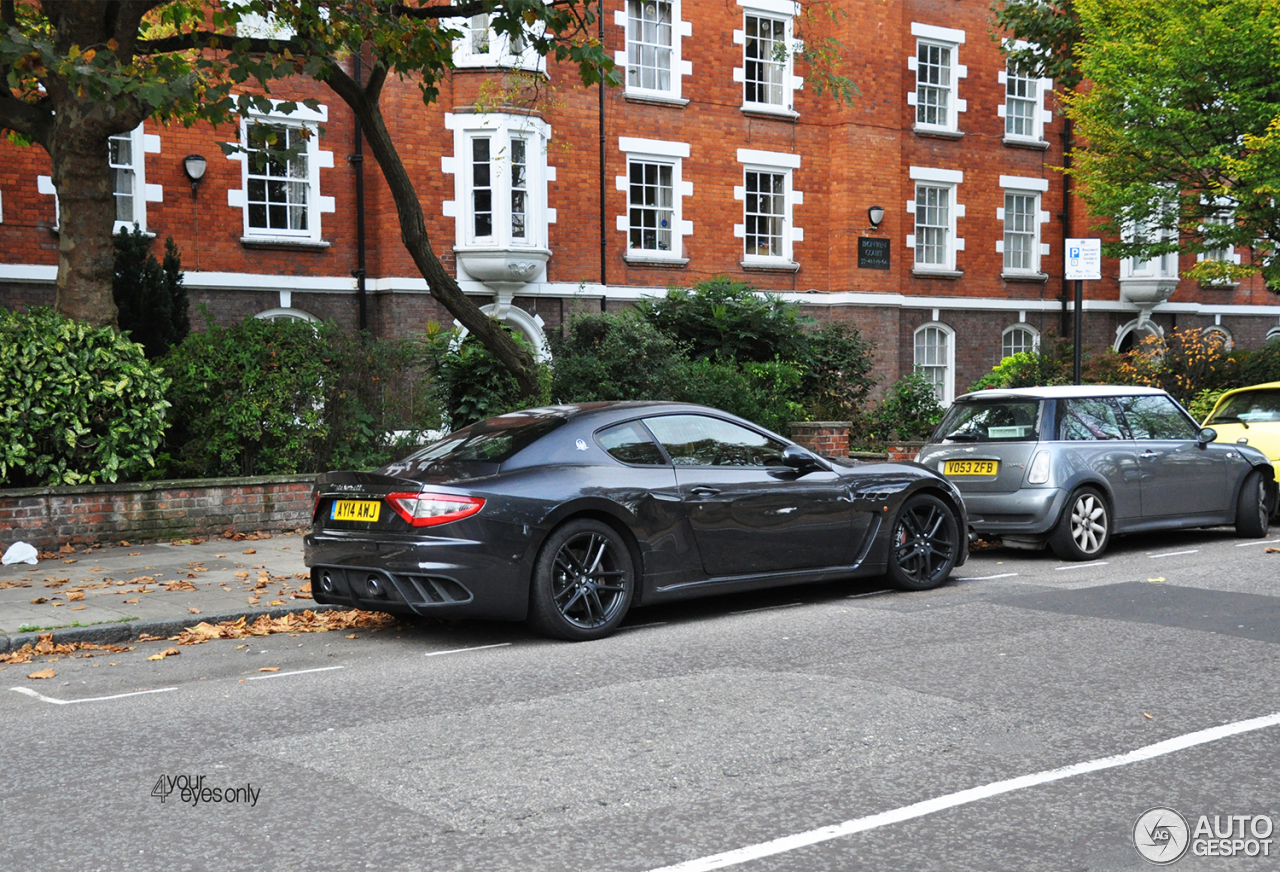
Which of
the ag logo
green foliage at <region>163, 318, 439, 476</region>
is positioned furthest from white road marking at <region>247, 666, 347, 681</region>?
green foliage at <region>163, 318, 439, 476</region>

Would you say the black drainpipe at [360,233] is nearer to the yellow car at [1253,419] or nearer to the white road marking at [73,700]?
the yellow car at [1253,419]

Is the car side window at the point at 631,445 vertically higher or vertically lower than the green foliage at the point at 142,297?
lower

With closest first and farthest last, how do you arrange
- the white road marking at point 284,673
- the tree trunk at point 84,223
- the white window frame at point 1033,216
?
the white road marking at point 284,673 < the tree trunk at point 84,223 < the white window frame at point 1033,216

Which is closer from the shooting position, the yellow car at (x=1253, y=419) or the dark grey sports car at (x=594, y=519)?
the dark grey sports car at (x=594, y=519)

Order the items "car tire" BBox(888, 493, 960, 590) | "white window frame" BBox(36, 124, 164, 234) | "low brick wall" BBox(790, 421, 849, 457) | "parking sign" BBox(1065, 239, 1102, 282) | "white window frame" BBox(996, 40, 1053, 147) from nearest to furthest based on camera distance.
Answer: "car tire" BBox(888, 493, 960, 590) < "parking sign" BBox(1065, 239, 1102, 282) < "low brick wall" BBox(790, 421, 849, 457) < "white window frame" BBox(36, 124, 164, 234) < "white window frame" BBox(996, 40, 1053, 147)

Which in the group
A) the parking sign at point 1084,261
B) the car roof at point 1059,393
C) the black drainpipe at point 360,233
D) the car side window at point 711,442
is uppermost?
the black drainpipe at point 360,233

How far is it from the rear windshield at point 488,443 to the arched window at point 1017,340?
2282 centimetres

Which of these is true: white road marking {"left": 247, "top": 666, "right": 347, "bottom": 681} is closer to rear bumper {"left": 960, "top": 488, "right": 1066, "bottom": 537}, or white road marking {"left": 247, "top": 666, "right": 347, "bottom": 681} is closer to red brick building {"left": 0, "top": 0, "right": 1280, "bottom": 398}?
rear bumper {"left": 960, "top": 488, "right": 1066, "bottom": 537}

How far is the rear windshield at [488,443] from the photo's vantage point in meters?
7.86

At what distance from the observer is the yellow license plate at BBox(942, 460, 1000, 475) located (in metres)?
11.3

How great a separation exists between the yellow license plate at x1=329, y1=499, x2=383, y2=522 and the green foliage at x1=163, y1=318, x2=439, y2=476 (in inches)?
208

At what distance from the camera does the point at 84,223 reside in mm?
12234

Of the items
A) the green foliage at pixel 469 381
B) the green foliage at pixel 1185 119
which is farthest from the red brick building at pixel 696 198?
the green foliage at pixel 1185 119

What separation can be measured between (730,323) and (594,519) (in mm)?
11367
